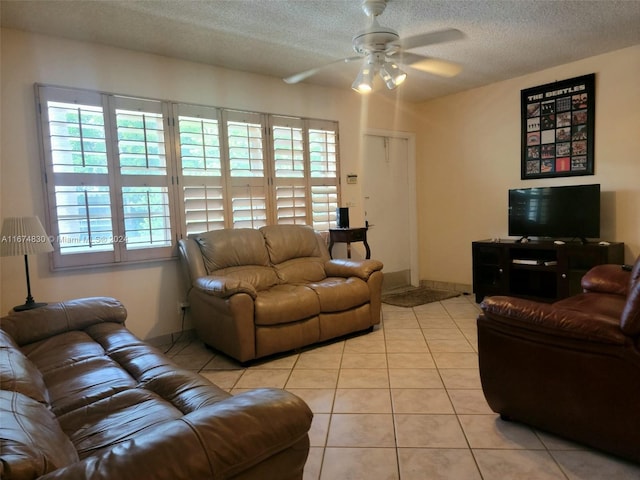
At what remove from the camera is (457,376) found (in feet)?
8.72

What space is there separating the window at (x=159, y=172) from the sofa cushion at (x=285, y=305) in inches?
41.1

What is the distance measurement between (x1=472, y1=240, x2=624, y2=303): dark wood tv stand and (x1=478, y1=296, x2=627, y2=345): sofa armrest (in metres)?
2.25

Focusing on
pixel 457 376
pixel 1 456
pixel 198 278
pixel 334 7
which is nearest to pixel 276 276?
pixel 198 278

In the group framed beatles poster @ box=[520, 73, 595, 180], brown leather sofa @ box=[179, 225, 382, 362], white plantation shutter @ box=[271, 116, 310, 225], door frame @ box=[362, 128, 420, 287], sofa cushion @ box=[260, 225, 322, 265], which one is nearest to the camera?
brown leather sofa @ box=[179, 225, 382, 362]

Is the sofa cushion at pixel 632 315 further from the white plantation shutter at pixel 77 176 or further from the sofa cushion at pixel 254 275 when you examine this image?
the white plantation shutter at pixel 77 176

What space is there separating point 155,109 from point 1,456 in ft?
10.3

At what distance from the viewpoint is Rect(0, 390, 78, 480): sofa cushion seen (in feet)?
2.54

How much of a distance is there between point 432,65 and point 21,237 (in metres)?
3.67

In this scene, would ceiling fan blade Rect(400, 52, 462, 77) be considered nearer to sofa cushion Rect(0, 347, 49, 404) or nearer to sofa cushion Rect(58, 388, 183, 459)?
sofa cushion Rect(58, 388, 183, 459)

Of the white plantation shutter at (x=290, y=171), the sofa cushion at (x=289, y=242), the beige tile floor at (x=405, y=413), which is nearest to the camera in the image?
the beige tile floor at (x=405, y=413)

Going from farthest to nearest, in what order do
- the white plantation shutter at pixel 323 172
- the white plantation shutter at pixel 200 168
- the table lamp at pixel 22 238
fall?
the white plantation shutter at pixel 323 172 < the white plantation shutter at pixel 200 168 < the table lamp at pixel 22 238

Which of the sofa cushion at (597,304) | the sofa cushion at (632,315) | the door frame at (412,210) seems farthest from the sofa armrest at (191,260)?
the door frame at (412,210)

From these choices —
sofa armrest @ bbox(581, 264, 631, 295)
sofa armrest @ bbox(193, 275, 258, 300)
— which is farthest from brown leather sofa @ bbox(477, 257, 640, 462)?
sofa armrest @ bbox(193, 275, 258, 300)

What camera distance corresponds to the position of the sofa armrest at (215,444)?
81cm
